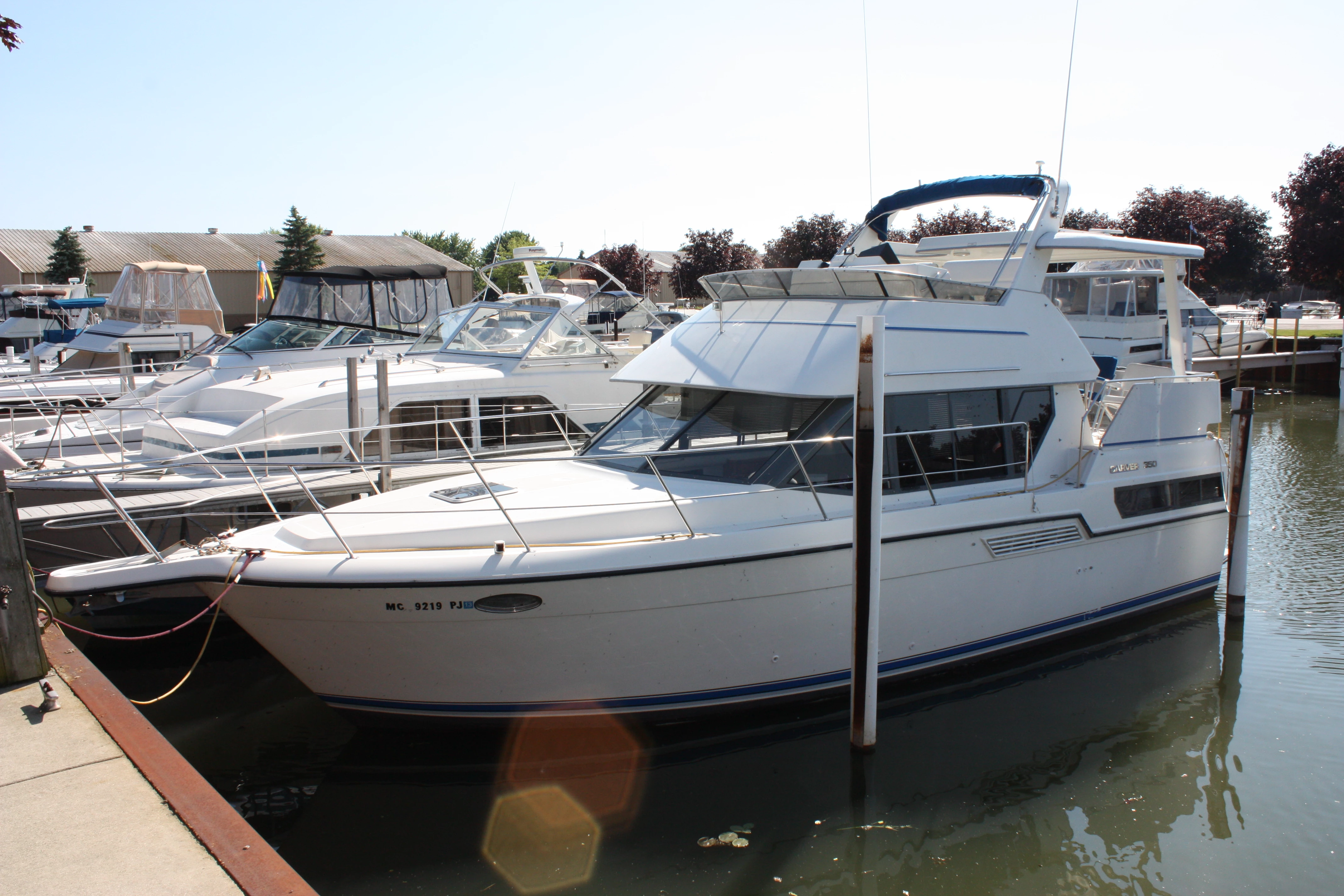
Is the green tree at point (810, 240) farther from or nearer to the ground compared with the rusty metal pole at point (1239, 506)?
farther from the ground

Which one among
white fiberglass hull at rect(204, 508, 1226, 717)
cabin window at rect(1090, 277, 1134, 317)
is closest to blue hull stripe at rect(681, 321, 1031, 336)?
white fiberglass hull at rect(204, 508, 1226, 717)

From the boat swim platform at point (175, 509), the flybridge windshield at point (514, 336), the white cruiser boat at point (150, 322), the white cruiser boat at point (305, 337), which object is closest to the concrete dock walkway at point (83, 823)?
the boat swim platform at point (175, 509)

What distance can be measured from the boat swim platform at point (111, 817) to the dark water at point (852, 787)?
103 cm

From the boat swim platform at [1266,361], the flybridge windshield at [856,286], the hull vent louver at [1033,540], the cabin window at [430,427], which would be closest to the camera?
the hull vent louver at [1033,540]

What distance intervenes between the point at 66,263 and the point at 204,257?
5478 mm

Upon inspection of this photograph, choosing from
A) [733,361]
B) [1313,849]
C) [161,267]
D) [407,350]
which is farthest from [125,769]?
[161,267]

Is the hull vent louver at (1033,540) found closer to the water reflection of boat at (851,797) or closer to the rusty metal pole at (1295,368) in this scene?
the water reflection of boat at (851,797)

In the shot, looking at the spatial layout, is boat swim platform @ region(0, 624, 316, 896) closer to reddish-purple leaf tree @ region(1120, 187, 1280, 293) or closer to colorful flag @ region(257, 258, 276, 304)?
colorful flag @ region(257, 258, 276, 304)

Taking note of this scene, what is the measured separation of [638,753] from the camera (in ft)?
17.7

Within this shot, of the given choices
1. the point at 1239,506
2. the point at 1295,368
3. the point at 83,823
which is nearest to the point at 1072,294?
the point at 1295,368

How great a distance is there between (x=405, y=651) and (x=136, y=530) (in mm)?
1558

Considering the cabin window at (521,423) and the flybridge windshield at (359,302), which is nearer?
the cabin window at (521,423)

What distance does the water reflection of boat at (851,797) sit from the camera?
4.48 meters

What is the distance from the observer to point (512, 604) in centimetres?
492
